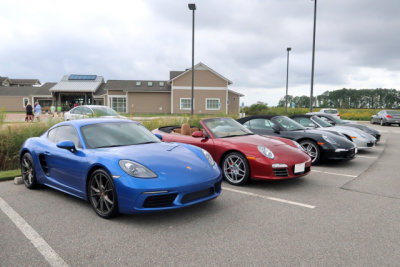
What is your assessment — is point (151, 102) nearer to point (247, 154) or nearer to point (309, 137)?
point (309, 137)

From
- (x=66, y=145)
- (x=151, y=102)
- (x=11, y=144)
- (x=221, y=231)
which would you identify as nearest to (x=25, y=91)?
(x=151, y=102)

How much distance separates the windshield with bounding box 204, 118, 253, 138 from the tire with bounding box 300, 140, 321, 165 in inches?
83.2

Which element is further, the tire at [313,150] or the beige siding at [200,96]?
the beige siding at [200,96]

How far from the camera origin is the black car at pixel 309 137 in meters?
7.47

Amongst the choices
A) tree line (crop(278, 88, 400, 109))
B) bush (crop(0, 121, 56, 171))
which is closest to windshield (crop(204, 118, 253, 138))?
bush (crop(0, 121, 56, 171))

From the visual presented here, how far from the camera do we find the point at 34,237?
3.29m

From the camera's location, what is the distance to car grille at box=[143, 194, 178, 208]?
3.51m

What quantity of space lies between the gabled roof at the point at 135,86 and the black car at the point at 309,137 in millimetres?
31988

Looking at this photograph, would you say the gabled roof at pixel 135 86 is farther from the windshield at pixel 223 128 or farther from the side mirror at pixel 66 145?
Answer: the side mirror at pixel 66 145

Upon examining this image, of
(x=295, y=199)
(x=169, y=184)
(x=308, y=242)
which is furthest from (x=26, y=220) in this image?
(x=295, y=199)

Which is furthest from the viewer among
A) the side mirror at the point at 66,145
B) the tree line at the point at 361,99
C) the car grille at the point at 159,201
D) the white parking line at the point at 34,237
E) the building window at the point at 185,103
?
the tree line at the point at 361,99

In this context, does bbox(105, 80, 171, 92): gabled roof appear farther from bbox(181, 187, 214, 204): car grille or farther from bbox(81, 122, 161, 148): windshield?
bbox(181, 187, 214, 204): car grille

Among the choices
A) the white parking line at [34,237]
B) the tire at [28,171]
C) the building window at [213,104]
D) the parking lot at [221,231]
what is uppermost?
the building window at [213,104]

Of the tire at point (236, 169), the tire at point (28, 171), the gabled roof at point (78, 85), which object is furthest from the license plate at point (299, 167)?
the gabled roof at point (78, 85)
